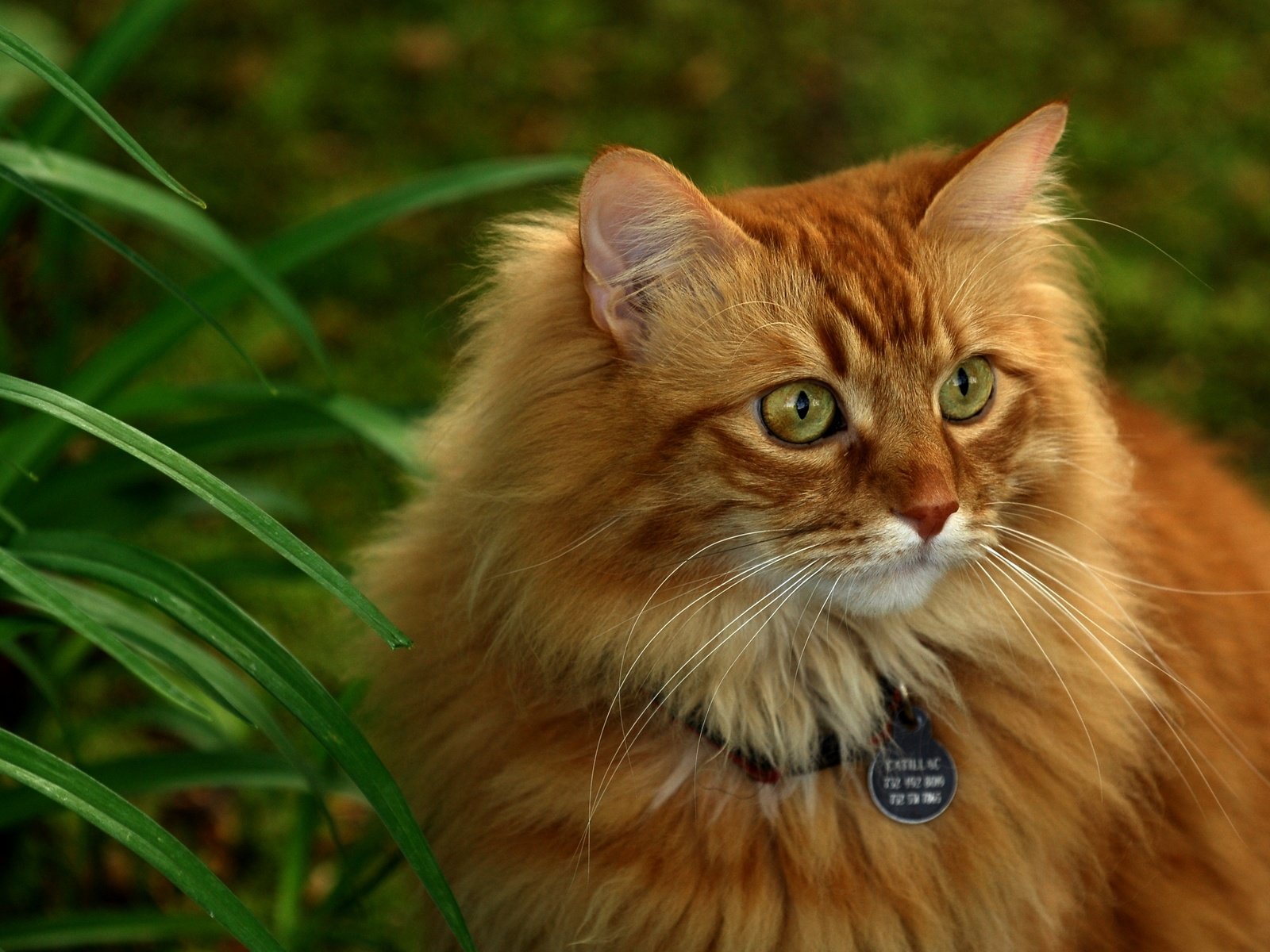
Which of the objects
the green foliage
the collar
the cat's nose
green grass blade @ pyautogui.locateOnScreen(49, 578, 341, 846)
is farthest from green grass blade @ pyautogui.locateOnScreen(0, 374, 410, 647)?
the cat's nose

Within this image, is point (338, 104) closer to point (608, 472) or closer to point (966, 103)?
point (966, 103)

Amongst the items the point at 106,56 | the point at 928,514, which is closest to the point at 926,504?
the point at 928,514

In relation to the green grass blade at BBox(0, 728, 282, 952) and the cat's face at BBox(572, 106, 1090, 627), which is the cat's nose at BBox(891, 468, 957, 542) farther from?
the green grass blade at BBox(0, 728, 282, 952)

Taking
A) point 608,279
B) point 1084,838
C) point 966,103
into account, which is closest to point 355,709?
point 608,279

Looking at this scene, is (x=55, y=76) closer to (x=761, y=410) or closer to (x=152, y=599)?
(x=152, y=599)

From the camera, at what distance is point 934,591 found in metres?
1.70

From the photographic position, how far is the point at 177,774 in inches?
81.0

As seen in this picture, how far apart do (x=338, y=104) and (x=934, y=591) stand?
2.95 metres

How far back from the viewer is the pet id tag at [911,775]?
172 cm

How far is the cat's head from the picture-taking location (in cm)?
156

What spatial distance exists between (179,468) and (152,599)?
236mm

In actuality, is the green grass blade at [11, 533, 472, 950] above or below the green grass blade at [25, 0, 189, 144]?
below

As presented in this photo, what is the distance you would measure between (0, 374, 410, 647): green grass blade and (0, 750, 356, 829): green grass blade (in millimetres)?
653

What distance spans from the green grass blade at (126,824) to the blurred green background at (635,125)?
1847mm
